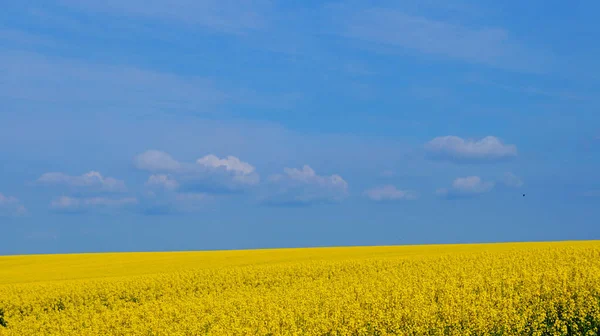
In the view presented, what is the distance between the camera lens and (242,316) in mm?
14820

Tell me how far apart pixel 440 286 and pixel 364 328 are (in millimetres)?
5419

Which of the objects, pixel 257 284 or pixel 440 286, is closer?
pixel 440 286

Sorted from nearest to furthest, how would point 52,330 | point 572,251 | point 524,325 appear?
point 524,325 < point 52,330 < point 572,251

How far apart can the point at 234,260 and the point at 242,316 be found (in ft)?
92.6

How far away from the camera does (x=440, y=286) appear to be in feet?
57.1

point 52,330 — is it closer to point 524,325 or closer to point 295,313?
point 295,313

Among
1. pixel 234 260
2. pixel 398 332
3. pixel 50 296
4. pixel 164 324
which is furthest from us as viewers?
pixel 234 260

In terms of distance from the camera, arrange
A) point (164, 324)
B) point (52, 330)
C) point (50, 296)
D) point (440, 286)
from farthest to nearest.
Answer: point (50, 296) → point (52, 330) → point (440, 286) → point (164, 324)

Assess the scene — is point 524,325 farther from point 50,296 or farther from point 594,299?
point 50,296

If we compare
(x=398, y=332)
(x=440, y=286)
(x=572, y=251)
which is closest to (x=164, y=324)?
(x=398, y=332)

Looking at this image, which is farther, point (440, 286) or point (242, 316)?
point (440, 286)

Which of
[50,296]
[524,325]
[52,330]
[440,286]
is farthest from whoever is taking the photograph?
[50,296]

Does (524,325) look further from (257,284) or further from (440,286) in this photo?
(257,284)

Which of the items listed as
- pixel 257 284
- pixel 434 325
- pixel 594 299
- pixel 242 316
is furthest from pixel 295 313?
pixel 257 284
